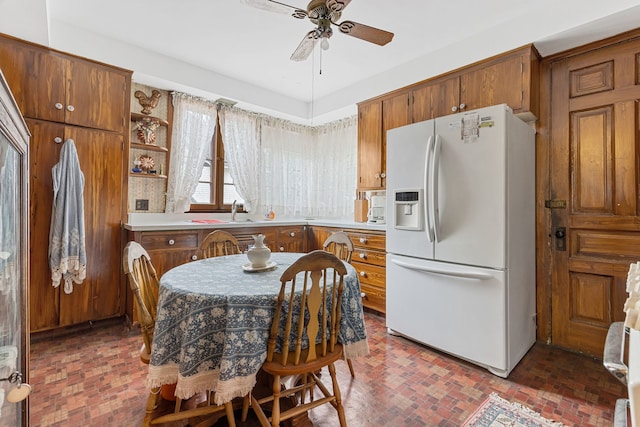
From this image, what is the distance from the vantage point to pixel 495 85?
253cm

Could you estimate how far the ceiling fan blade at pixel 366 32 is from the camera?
1944mm

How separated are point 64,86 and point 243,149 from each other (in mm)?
1921

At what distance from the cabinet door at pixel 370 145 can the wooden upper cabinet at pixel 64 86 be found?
8.24 feet

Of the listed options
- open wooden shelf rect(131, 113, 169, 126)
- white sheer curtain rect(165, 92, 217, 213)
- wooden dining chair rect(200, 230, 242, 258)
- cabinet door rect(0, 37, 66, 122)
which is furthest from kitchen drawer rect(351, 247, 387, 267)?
cabinet door rect(0, 37, 66, 122)

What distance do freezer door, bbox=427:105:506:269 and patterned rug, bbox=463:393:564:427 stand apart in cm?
81

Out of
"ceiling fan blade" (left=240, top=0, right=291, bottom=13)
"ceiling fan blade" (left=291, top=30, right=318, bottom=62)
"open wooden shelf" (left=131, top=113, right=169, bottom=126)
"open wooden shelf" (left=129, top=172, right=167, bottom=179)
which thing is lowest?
"open wooden shelf" (left=129, top=172, right=167, bottom=179)

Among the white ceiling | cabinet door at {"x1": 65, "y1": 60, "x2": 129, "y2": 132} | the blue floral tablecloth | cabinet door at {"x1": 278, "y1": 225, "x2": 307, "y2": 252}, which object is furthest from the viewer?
cabinet door at {"x1": 278, "y1": 225, "x2": 307, "y2": 252}

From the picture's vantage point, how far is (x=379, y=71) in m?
3.51

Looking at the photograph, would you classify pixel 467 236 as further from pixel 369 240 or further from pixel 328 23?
pixel 328 23

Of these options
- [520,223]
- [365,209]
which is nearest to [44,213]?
[365,209]

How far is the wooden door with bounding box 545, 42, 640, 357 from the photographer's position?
2.18 meters

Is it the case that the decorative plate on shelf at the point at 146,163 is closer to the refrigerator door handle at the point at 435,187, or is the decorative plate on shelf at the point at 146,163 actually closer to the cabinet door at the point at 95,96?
the cabinet door at the point at 95,96

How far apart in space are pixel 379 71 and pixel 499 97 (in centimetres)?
146

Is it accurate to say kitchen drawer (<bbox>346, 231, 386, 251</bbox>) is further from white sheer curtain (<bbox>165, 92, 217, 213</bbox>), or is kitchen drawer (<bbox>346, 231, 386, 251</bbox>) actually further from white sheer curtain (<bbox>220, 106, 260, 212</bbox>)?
white sheer curtain (<bbox>165, 92, 217, 213</bbox>)
